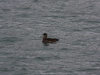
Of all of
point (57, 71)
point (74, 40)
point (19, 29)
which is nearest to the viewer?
point (57, 71)

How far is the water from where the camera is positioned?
3416cm

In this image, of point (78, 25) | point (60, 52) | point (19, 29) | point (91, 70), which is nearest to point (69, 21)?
point (78, 25)

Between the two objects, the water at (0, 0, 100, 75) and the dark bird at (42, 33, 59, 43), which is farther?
the dark bird at (42, 33, 59, 43)

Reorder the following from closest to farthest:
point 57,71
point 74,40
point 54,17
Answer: point 57,71, point 74,40, point 54,17

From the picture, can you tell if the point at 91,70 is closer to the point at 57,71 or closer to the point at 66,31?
the point at 57,71

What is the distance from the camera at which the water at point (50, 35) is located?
34.2m

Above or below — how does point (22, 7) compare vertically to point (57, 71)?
above

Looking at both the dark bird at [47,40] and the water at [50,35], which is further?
the dark bird at [47,40]

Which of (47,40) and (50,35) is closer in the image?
(47,40)

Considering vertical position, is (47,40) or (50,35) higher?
(50,35)

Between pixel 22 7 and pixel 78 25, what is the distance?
7.39 m

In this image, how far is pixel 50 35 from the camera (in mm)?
40906

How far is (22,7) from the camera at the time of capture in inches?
1940

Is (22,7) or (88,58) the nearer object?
(88,58)
